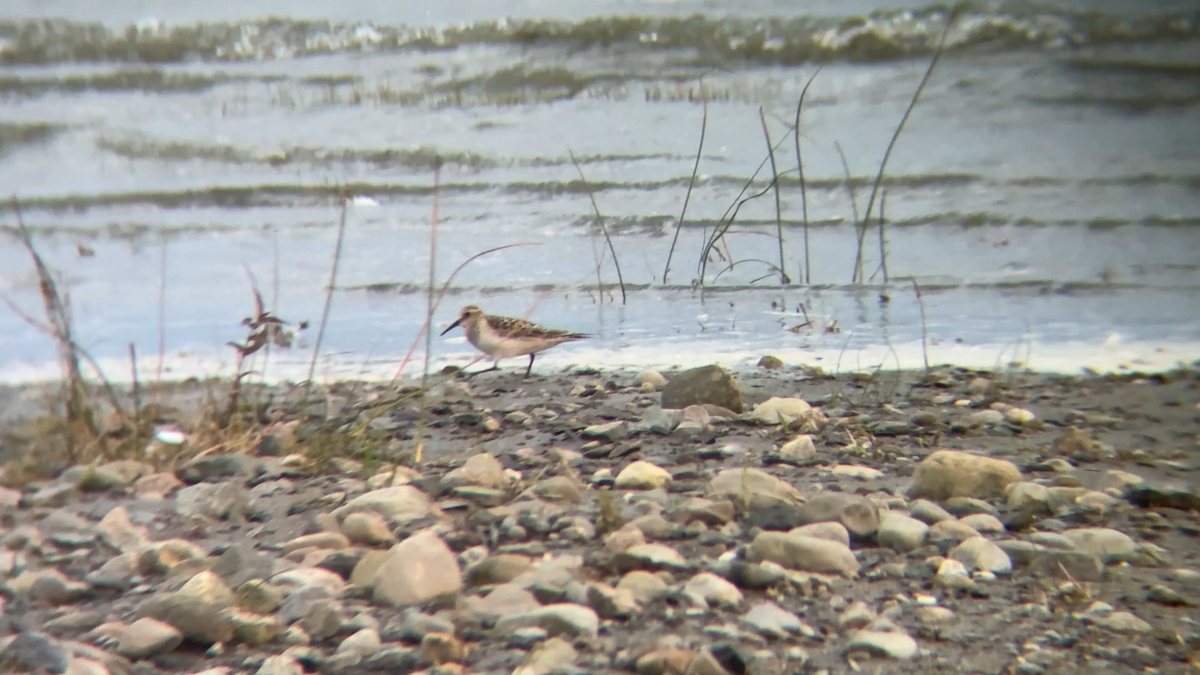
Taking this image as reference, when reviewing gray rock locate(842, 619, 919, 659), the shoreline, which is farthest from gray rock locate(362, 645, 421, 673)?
gray rock locate(842, 619, 919, 659)

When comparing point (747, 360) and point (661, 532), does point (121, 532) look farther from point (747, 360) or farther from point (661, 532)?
point (747, 360)

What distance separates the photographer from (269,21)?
2.04 meters

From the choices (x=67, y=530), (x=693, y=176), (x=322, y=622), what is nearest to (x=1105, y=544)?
(x=322, y=622)

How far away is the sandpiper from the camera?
73.2 inches

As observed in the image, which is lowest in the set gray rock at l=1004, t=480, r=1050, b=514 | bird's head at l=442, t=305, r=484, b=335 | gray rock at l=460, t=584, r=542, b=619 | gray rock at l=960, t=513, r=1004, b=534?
gray rock at l=460, t=584, r=542, b=619

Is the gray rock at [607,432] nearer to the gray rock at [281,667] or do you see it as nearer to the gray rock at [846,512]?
the gray rock at [846,512]

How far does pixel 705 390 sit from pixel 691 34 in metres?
0.82

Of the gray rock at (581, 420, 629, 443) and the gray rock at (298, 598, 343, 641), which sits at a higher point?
the gray rock at (581, 420, 629, 443)

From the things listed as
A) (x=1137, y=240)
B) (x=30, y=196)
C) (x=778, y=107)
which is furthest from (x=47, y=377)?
(x=1137, y=240)

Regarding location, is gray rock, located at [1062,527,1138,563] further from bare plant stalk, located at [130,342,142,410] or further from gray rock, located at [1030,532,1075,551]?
bare plant stalk, located at [130,342,142,410]

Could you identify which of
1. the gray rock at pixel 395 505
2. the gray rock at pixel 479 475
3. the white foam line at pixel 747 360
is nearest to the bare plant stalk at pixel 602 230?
the white foam line at pixel 747 360

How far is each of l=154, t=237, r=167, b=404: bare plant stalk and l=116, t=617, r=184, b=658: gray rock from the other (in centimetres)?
85

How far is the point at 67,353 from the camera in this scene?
1.75m

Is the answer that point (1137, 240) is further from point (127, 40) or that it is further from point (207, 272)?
point (127, 40)
